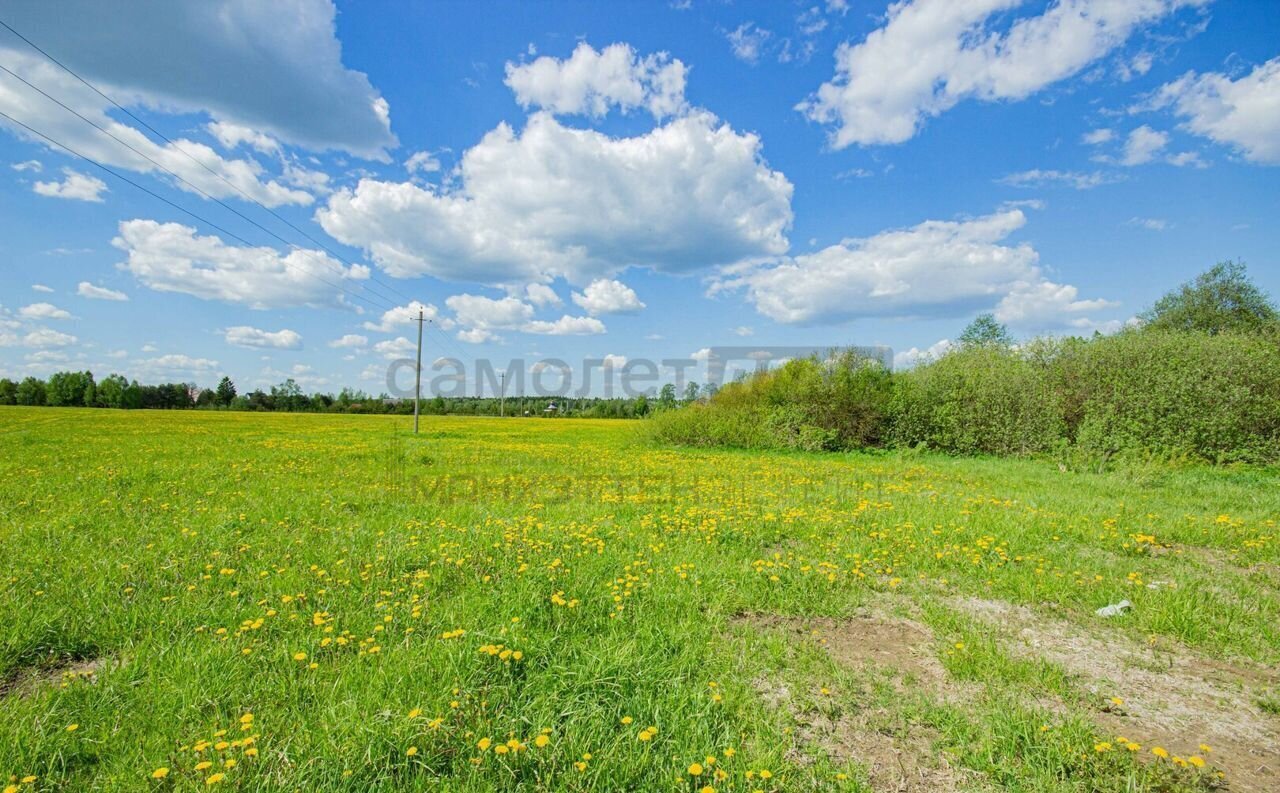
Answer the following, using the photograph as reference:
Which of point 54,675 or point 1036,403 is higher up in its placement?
point 1036,403

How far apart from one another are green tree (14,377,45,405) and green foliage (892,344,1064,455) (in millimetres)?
110299

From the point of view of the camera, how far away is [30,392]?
235 ft

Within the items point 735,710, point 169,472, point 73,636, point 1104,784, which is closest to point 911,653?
point 1104,784

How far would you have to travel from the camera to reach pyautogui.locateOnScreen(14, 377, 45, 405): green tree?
233 ft

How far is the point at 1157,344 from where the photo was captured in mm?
16219

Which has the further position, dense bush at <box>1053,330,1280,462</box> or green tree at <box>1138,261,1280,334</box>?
green tree at <box>1138,261,1280,334</box>

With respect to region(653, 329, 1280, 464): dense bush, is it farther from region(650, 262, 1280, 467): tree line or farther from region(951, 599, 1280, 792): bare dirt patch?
region(951, 599, 1280, 792): bare dirt patch

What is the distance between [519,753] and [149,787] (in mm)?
1710

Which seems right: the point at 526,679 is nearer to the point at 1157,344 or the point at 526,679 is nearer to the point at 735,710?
the point at 735,710

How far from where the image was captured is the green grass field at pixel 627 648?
2.58 metres

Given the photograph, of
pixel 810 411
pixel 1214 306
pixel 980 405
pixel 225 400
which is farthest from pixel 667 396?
pixel 225 400

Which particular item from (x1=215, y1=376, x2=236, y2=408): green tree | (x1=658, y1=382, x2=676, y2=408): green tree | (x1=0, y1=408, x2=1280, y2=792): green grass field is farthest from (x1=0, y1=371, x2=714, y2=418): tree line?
(x1=0, y1=408, x2=1280, y2=792): green grass field

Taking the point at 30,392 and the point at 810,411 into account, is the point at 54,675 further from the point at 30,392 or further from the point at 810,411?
the point at 30,392

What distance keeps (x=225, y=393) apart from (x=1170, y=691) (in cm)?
10447
